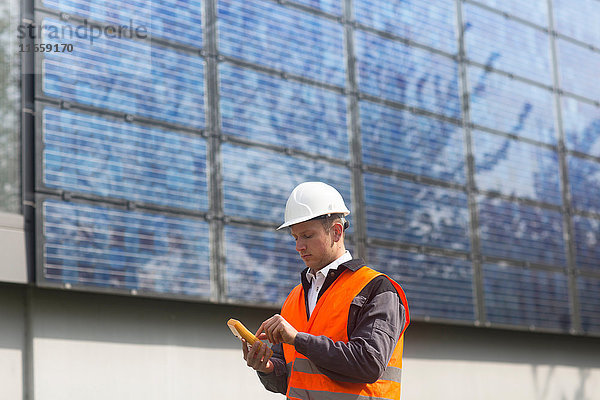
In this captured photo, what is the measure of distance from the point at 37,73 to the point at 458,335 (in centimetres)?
576

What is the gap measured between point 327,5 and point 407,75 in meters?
1.34

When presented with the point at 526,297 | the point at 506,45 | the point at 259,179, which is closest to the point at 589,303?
the point at 526,297

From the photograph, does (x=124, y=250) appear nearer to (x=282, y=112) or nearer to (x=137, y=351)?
(x=137, y=351)

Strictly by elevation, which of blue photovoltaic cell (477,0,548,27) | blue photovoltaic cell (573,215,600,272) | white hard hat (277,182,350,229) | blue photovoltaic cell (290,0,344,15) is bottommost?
white hard hat (277,182,350,229)

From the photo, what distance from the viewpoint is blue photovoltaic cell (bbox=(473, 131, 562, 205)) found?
36.2 feet

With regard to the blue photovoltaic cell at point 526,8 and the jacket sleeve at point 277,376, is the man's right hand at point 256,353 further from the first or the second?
the blue photovoltaic cell at point 526,8

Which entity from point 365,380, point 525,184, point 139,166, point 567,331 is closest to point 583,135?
point 525,184

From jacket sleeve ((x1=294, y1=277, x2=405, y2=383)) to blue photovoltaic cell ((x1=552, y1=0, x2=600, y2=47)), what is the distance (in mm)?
9242

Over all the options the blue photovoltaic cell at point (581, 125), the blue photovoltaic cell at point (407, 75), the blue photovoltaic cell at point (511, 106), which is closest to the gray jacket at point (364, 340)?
the blue photovoltaic cell at point (407, 75)

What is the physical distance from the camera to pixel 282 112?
902cm

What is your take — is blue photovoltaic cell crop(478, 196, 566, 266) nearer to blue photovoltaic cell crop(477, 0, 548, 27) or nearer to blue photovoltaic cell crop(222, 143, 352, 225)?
blue photovoltaic cell crop(477, 0, 548, 27)

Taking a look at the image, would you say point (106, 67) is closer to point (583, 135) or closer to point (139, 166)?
point (139, 166)

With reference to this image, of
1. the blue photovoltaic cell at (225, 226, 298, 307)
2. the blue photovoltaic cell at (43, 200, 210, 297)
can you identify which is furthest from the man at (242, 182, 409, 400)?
the blue photovoltaic cell at (225, 226, 298, 307)

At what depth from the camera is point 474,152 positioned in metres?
11.0
